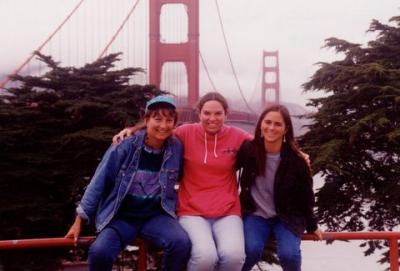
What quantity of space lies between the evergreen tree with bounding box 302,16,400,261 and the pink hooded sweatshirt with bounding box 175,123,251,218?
696cm

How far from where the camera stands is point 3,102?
11.2m

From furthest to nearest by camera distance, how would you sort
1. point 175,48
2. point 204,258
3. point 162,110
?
point 175,48 → point 162,110 → point 204,258

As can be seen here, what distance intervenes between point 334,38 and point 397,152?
2813mm

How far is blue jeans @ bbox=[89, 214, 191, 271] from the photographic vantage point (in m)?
2.77

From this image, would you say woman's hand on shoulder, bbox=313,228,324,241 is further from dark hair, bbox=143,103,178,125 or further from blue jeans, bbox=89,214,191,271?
dark hair, bbox=143,103,178,125

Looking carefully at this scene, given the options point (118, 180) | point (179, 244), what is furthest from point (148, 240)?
point (118, 180)

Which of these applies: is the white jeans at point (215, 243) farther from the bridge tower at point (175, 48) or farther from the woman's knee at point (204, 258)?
the bridge tower at point (175, 48)

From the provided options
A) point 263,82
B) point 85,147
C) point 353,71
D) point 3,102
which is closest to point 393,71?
point 353,71

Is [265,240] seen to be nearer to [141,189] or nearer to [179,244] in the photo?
[179,244]

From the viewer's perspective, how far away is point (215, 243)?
290 centimetres

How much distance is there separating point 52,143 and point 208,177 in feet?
26.7

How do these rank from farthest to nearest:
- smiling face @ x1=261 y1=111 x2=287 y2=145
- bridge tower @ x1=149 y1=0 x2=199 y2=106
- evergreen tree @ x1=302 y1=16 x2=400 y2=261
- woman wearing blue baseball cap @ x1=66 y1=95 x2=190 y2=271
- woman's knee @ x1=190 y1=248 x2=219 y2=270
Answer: bridge tower @ x1=149 y1=0 x2=199 y2=106 < evergreen tree @ x1=302 y1=16 x2=400 y2=261 < smiling face @ x1=261 y1=111 x2=287 y2=145 < woman wearing blue baseball cap @ x1=66 y1=95 x2=190 y2=271 < woman's knee @ x1=190 y1=248 x2=219 y2=270

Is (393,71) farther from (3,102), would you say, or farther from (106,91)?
(3,102)

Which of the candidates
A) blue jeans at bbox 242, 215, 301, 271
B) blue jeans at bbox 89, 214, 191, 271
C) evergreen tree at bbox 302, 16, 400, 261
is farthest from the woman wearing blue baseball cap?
evergreen tree at bbox 302, 16, 400, 261
